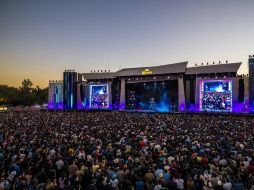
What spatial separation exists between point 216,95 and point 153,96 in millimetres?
16597

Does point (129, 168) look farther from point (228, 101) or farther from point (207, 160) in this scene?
point (228, 101)

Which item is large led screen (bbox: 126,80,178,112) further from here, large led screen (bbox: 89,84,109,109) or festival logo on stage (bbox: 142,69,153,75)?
large led screen (bbox: 89,84,109,109)

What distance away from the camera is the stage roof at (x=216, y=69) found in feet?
160

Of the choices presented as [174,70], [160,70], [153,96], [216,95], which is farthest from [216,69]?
[153,96]

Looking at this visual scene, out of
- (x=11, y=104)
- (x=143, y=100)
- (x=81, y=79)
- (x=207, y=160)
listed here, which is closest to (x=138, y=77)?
(x=143, y=100)

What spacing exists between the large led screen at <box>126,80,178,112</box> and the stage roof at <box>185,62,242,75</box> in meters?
5.14

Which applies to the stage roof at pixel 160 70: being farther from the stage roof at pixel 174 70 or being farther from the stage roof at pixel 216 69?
the stage roof at pixel 216 69

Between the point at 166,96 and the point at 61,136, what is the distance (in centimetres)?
4358

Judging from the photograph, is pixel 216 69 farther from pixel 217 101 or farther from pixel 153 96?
pixel 153 96

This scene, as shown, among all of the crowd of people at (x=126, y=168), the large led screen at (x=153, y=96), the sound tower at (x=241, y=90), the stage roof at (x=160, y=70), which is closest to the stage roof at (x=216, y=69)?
the stage roof at (x=160, y=70)

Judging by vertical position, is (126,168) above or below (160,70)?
below

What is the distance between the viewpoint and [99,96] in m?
62.3

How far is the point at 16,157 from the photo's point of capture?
37.6ft

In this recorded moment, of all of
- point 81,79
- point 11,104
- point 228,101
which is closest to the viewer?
point 228,101
